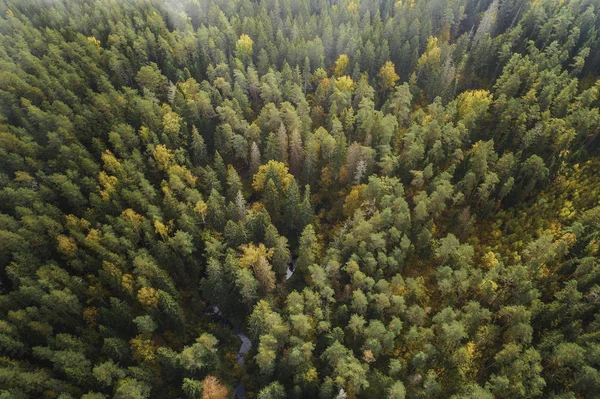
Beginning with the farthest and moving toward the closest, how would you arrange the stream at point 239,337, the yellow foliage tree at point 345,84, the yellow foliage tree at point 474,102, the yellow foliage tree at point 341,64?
1. the yellow foliage tree at point 341,64
2. the yellow foliage tree at point 345,84
3. the yellow foliage tree at point 474,102
4. the stream at point 239,337

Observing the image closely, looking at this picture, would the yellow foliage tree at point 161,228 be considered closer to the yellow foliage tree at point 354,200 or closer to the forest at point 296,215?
the forest at point 296,215

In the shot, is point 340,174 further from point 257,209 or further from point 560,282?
point 560,282

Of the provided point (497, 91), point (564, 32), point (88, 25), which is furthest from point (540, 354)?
point (88, 25)

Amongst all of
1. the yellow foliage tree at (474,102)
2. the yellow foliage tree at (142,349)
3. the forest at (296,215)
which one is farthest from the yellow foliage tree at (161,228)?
the yellow foliage tree at (474,102)

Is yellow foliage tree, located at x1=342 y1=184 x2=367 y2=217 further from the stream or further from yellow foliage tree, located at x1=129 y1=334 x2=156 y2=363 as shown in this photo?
yellow foliage tree, located at x1=129 y1=334 x2=156 y2=363

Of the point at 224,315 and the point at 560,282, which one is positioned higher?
the point at 560,282

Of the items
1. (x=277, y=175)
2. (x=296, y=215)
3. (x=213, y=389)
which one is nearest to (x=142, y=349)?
(x=213, y=389)

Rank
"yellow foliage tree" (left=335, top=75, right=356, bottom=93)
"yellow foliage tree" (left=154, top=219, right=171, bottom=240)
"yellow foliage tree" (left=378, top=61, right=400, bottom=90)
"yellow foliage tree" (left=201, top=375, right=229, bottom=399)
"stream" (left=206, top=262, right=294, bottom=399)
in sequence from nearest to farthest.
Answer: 1. "yellow foliage tree" (left=201, top=375, right=229, bottom=399)
2. "stream" (left=206, top=262, right=294, bottom=399)
3. "yellow foliage tree" (left=154, top=219, right=171, bottom=240)
4. "yellow foliage tree" (left=335, top=75, right=356, bottom=93)
5. "yellow foliage tree" (left=378, top=61, right=400, bottom=90)

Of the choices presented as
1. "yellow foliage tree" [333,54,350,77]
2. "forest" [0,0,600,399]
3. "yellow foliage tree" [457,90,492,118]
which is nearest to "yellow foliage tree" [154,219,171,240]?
"forest" [0,0,600,399]

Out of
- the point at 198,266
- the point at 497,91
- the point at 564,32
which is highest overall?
the point at 564,32
